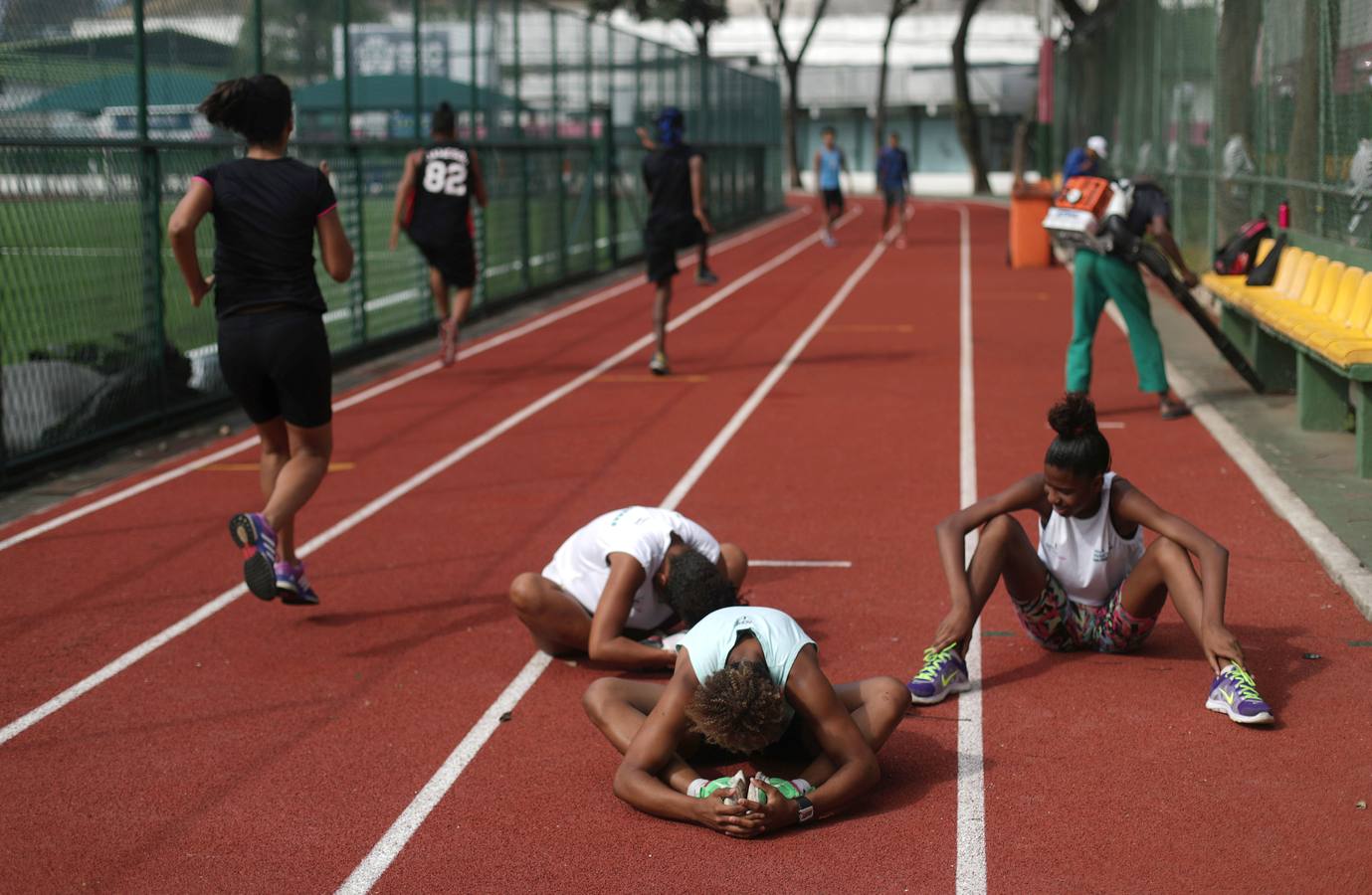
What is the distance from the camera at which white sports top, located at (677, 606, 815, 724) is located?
502 cm

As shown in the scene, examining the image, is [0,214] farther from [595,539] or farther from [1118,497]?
[1118,497]

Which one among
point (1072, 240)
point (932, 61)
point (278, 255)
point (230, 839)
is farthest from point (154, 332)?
point (932, 61)

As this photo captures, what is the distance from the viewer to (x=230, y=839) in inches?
199

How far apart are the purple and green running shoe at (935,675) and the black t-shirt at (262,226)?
9.67ft

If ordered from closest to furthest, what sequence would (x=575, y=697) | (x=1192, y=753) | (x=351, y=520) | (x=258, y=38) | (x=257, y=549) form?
1. (x=1192, y=753)
2. (x=575, y=697)
3. (x=257, y=549)
4. (x=351, y=520)
5. (x=258, y=38)

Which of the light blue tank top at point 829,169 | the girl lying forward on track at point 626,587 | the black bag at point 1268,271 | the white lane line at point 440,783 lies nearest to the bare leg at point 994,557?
the girl lying forward on track at point 626,587

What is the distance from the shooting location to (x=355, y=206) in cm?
1611

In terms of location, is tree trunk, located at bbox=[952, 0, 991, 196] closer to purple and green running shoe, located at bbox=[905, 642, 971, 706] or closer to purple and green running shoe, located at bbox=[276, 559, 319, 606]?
purple and green running shoe, located at bbox=[276, 559, 319, 606]

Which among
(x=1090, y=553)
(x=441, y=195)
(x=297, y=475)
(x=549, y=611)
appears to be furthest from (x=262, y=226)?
(x=441, y=195)

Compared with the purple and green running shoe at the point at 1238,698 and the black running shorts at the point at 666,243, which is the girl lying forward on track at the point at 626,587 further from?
the black running shorts at the point at 666,243

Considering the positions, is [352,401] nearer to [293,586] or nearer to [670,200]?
[670,200]

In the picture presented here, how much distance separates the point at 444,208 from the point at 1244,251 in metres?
6.47

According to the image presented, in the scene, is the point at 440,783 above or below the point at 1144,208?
below

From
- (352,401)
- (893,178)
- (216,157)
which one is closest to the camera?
(216,157)
